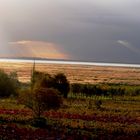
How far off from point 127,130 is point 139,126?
3.43m

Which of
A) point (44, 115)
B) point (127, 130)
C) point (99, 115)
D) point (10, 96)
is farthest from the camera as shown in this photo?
point (10, 96)

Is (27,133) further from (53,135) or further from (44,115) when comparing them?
(44,115)

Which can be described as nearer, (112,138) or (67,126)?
(112,138)

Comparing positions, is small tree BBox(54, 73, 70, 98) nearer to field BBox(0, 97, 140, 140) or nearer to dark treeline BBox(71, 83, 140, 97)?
dark treeline BBox(71, 83, 140, 97)

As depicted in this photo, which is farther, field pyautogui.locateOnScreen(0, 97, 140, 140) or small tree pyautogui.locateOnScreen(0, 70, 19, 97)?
small tree pyautogui.locateOnScreen(0, 70, 19, 97)

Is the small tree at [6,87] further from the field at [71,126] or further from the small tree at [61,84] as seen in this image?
the field at [71,126]

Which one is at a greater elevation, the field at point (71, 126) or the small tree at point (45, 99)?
the small tree at point (45, 99)

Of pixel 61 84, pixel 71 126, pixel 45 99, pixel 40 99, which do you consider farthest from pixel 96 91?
pixel 71 126

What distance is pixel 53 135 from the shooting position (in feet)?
98.3

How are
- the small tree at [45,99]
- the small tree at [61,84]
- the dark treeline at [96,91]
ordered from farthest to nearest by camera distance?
the dark treeline at [96,91] < the small tree at [61,84] < the small tree at [45,99]

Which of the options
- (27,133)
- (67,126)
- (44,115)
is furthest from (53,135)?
(44,115)

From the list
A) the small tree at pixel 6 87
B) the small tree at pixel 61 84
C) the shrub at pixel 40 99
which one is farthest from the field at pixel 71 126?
the small tree at pixel 61 84

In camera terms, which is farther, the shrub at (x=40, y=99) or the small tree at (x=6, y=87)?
the small tree at (x=6, y=87)

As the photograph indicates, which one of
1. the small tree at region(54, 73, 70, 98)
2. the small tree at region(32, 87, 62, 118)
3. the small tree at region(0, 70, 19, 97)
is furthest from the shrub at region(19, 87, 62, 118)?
the small tree at region(54, 73, 70, 98)
